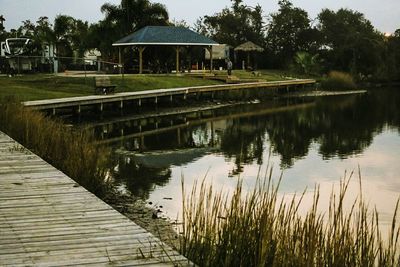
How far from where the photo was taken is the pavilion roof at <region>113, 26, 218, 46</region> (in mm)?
36000

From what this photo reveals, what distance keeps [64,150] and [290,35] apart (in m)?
46.9

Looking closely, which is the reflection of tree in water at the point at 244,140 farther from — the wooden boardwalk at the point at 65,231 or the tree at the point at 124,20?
the tree at the point at 124,20

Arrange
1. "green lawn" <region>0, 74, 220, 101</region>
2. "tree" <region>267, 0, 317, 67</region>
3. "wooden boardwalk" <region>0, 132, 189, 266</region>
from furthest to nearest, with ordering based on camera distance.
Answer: "tree" <region>267, 0, 317, 67</region>
"green lawn" <region>0, 74, 220, 101</region>
"wooden boardwalk" <region>0, 132, 189, 266</region>

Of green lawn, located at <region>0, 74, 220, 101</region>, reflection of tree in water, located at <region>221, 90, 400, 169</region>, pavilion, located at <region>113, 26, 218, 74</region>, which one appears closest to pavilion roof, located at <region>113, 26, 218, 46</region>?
pavilion, located at <region>113, 26, 218, 74</region>

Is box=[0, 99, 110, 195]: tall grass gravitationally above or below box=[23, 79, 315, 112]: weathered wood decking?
above

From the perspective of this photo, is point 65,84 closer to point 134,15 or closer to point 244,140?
point 244,140

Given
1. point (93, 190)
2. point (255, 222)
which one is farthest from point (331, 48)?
point (255, 222)

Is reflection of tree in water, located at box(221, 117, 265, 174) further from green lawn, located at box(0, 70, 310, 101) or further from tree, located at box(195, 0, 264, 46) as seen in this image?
tree, located at box(195, 0, 264, 46)

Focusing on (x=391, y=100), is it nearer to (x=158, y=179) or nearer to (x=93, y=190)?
(x=158, y=179)

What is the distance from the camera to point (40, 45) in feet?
125

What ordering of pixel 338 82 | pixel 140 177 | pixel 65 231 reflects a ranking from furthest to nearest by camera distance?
pixel 338 82, pixel 140 177, pixel 65 231

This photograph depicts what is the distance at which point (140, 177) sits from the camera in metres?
12.5

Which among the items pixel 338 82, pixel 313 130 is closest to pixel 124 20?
pixel 338 82

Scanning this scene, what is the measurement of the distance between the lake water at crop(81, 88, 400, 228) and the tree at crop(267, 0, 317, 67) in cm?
2483
